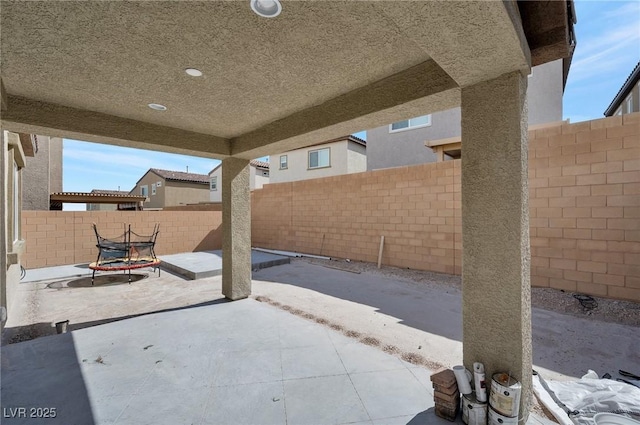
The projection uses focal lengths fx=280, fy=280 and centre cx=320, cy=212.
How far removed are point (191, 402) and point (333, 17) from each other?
309 cm

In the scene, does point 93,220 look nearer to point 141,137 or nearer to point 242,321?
point 141,137

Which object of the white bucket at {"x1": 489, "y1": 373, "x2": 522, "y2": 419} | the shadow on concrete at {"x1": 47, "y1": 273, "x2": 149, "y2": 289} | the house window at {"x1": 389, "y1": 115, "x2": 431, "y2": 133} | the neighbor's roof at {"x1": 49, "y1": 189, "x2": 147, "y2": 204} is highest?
the house window at {"x1": 389, "y1": 115, "x2": 431, "y2": 133}

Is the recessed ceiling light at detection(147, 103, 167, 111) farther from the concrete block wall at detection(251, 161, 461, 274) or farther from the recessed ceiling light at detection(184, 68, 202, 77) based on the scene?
the concrete block wall at detection(251, 161, 461, 274)

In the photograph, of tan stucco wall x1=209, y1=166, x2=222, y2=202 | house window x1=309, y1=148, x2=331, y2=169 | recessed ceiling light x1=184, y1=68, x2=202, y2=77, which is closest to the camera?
recessed ceiling light x1=184, y1=68, x2=202, y2=77

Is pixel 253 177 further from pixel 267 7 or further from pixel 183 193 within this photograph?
pixel 267 7

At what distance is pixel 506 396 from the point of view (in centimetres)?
187

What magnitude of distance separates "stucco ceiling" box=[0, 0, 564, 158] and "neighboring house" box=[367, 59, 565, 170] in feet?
21.2

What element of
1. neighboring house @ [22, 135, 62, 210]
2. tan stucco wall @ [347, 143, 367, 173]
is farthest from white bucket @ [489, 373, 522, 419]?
tan stucco wall @ [347, 143, 367, 173]

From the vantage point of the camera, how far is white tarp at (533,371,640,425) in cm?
213

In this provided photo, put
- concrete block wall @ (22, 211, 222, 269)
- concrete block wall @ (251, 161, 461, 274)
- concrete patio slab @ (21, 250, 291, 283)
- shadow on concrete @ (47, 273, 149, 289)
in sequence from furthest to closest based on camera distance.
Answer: concrete block wall @ (22, 211, 222, 269) < concrete block wall @ (251, 161, 461, 274) < concrete patio slab @ (21, 250, 291, 283) < shadow on concrete @ (47, 273, 149, 289)

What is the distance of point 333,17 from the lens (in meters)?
1.81

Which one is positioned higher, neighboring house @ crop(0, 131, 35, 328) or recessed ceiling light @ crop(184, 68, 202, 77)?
recessed ceiling light @ crop(184, 68, 202, 77)

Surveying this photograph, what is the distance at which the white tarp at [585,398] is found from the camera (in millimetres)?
2127

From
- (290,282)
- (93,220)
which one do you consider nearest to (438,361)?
(290,282)
